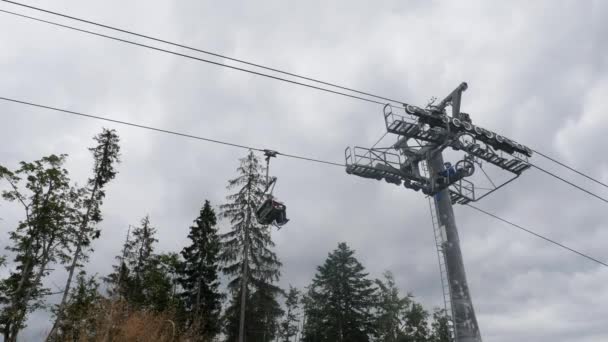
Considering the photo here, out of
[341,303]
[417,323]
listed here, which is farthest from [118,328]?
[417,323]

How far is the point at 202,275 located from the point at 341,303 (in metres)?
13.9

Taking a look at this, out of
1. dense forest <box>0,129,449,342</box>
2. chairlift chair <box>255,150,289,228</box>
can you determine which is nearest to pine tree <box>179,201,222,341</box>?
dense forest <box>0,129,449,342</box>

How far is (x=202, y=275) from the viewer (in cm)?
3534

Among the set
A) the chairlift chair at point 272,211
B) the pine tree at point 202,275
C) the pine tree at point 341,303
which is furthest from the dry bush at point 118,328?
the pine tree at point 341,303

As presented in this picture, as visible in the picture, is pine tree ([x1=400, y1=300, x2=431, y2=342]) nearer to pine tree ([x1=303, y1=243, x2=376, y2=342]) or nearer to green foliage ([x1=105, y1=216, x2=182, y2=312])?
pine tree ([x1=303, y1=243, x2=376, y2=342])

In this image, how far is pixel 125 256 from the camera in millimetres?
38438

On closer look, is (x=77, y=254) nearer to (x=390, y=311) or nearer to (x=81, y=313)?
(x=81, y=313)

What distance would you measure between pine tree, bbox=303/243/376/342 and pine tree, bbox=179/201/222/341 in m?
11.1

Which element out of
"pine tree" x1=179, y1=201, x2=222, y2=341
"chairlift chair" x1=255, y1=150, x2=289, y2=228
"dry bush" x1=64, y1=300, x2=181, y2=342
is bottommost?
"dry bush" x1=64, y1=300, x2=181, y2=342

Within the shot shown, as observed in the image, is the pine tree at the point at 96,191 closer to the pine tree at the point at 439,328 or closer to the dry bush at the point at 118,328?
the dry bush at the point at 118,328

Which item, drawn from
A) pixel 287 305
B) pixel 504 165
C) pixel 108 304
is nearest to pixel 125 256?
pixel 108 304

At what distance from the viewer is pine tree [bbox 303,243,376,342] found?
39.5m

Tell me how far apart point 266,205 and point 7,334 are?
69.3 ft

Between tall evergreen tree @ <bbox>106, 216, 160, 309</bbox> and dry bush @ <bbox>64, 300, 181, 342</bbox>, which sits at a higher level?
tall evergreen tree @ <bbox>106, 216, 160, 309</bbox>
